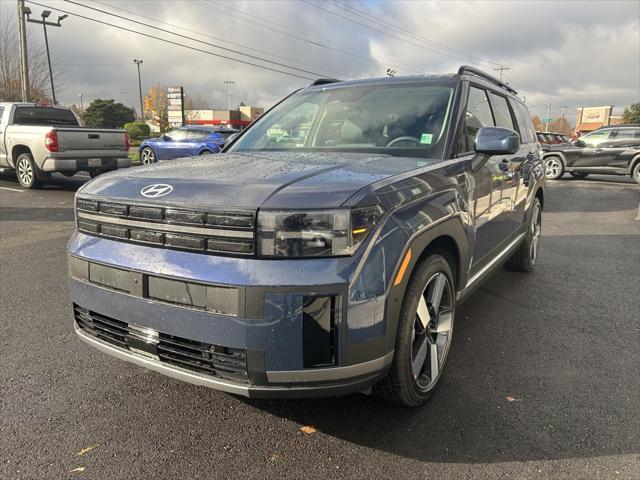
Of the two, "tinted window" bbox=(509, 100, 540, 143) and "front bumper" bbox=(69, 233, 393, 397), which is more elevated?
"tinted window" bbox=(509, 100, 540, 143)

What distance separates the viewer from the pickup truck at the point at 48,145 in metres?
10.7

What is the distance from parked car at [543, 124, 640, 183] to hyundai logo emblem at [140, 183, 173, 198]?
16507 millimetres

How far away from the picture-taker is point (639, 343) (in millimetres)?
3750

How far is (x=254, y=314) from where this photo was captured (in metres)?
2.03

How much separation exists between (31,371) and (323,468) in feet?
6.73

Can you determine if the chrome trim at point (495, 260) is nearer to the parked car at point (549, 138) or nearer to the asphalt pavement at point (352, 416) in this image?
the asphalt pavement at point (352, 416)

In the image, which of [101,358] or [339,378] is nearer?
[339,378]

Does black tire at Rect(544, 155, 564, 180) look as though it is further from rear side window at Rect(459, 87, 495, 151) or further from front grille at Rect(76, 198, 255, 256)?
front grille at Rect(76, 198, 255, 256)

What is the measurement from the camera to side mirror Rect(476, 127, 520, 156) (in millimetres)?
3133

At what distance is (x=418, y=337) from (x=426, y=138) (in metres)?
1.27

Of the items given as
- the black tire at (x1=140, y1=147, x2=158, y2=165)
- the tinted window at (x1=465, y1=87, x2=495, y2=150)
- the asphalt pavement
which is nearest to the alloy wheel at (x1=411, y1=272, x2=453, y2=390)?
the asphalt pavement

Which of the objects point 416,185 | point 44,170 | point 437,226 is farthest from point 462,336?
point 44,170

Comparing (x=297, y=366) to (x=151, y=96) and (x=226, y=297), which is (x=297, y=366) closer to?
(x=226, y=297)

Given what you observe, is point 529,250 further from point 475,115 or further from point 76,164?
point 76,164
